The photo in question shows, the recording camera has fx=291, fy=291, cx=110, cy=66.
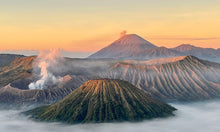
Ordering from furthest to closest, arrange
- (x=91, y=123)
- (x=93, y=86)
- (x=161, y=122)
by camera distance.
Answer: (x=93, y=86) < (x=161, y=122) < (x=91, y=123)

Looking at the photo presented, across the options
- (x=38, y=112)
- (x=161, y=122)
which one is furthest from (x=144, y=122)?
(x=38, y=112)

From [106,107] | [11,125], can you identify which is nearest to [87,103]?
[106,107]

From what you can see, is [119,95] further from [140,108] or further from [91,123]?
[91,123]

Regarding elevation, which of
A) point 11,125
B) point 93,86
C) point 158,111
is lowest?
point 11,125

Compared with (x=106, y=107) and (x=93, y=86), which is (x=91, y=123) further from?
(x=93, y=86)

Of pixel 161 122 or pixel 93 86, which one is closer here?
pixel 161 122

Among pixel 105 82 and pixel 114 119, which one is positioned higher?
pixel 105 82

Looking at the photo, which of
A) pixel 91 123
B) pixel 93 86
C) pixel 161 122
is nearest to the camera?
pixel 91 123
